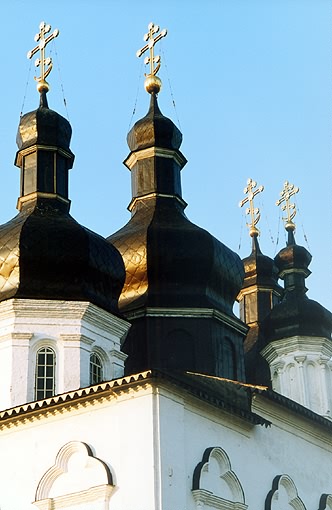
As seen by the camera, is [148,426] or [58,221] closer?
[148,426]

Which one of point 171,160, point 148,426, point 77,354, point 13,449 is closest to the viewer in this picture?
point 148,426

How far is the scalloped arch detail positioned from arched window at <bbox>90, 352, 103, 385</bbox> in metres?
2.32

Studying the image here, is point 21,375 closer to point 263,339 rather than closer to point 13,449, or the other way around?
point 13,449

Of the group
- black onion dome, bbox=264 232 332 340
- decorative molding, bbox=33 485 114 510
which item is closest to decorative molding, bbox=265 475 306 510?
decorative molding, bbox=33 485 114 510

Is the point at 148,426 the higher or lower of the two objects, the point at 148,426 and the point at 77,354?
the lower

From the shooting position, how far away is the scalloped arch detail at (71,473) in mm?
16578

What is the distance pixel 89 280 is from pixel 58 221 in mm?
1200

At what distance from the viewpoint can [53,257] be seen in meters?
19.3

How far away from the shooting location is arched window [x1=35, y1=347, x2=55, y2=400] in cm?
1868

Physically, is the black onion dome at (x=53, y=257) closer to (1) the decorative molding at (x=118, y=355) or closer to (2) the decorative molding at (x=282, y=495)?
(1) the decorative molding at (x=118, y=355)

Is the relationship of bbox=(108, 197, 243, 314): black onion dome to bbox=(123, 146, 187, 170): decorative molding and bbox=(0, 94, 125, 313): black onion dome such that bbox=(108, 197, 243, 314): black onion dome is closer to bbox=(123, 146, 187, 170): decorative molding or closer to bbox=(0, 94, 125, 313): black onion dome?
bbox=(0, 94, 125, 313): black onion dome

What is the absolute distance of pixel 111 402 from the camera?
1681 cm

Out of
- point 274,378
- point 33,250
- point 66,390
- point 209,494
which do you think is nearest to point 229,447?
point 209,494

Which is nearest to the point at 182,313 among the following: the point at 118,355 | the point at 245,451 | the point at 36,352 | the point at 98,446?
the point at 118,355
